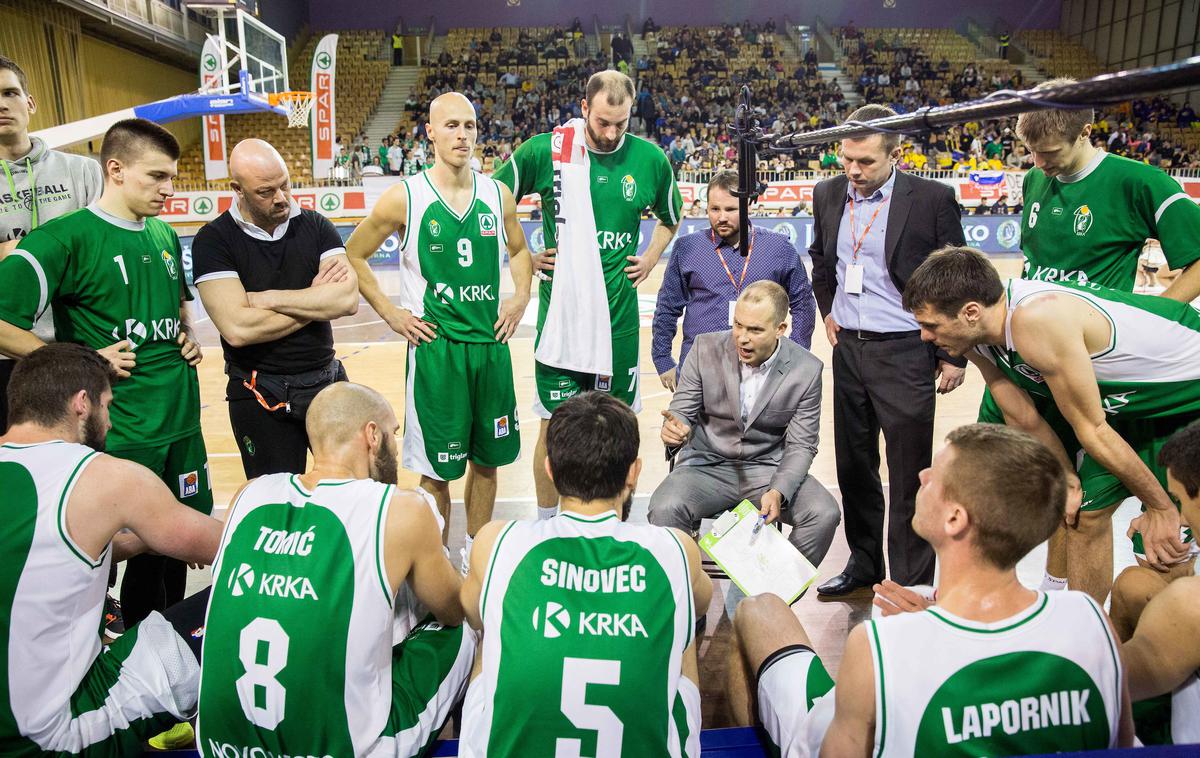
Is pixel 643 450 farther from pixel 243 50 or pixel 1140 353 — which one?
pixel 243 50

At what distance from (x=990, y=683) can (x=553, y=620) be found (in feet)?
3.01

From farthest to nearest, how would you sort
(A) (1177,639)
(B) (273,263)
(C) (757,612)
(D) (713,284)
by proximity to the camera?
(D) (713,284), (B) (273,263), (C) (757,612), (A) (1177,639)

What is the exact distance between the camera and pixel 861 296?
12.5ft

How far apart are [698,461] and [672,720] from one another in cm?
209

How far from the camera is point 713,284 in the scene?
176 inches

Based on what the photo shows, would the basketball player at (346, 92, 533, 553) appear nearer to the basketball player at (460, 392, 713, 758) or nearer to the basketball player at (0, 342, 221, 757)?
the basketball player at (0, 342, 221, 757)

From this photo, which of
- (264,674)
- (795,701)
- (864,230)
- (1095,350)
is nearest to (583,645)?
(795,701)

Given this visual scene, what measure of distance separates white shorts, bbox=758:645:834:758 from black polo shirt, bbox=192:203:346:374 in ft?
7.73

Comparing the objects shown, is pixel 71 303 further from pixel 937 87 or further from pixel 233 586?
pixel 937 87

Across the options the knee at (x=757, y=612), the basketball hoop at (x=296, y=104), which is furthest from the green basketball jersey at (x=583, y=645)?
the basketball hoop at (x=296, y=104)

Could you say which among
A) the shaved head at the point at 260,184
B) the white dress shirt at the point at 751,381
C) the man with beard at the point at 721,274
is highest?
the shaved head at the point at 260,184

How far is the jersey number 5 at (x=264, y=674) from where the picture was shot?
2043 mm

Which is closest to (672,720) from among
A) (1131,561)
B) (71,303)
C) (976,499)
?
(976,499)

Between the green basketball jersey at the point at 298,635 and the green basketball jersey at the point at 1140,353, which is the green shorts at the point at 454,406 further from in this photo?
the green basketball jersey at the point at 1140,353
